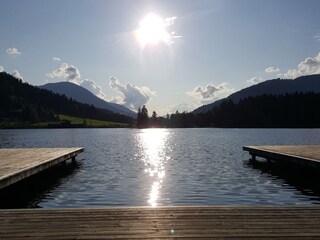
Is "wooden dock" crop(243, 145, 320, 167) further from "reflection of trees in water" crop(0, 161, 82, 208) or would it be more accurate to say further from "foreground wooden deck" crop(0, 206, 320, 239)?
"reflection of trees in water" crop(0, 161, 82, 208)

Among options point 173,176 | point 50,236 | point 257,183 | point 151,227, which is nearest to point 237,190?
point 257,183

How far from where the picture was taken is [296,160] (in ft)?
90.6

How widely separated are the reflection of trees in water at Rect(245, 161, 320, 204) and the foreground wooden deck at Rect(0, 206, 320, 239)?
10496 millimetres

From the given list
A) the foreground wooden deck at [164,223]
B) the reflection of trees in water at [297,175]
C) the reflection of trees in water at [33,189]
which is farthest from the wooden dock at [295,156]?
the reflection of trees in water at [33,189]

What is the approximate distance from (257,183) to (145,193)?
7.96 metres

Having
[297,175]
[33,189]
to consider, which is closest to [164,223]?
[33,189]

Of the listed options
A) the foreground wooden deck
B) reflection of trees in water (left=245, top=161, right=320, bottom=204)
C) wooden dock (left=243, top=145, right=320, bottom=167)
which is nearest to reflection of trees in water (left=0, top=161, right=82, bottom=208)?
the foreground wooden deck

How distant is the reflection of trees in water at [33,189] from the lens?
20217 millimetres

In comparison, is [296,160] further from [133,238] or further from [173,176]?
[133,238]

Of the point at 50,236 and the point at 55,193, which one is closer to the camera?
the point at 50,236

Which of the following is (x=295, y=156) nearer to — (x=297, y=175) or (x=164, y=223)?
(x=297, y=175)

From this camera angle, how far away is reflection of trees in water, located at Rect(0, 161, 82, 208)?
20217mm

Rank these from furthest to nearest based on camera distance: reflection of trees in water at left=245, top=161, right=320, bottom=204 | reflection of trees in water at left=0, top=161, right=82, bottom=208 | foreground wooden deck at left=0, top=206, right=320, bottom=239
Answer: reflection of trees in water at left=245, top=161, right=320, bottom=204, reflection of trees in water at left=0, top=161, right=82, bottom=208, foreground wooden deck at left=0, top=206, right=320, bottom=239

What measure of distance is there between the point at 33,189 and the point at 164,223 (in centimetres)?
1604
